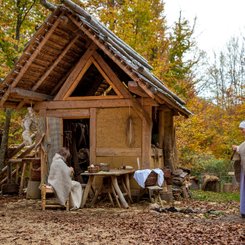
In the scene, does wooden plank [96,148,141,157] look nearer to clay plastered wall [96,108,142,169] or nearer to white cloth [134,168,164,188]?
clay plastered wall [96,108,142,169]

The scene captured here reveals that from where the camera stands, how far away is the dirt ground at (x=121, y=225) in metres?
6.77

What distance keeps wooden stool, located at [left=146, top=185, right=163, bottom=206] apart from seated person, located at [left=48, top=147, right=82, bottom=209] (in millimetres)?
1870

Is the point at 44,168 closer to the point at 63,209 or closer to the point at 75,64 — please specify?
the point at 63,209

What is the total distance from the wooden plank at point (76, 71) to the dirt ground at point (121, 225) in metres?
3.44

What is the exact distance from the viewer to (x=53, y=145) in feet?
39.9

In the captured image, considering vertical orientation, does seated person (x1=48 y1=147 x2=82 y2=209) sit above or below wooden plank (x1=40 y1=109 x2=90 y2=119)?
below

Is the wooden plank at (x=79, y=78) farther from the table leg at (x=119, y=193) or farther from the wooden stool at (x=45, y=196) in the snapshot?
the wooden stool at (x=45, y=196)

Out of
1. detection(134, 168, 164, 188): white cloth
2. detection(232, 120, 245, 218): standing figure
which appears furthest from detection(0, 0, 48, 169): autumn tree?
detection(232, 120, 245, 218): standing figure

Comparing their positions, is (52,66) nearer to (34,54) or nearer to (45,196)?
(34,54)

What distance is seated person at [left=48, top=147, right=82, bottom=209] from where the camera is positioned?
1004cm

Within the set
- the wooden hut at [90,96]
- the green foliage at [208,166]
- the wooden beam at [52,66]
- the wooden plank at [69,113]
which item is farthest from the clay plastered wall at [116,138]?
the green foliage at [208,166]

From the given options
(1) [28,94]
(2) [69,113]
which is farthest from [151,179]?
(1) [28,94]

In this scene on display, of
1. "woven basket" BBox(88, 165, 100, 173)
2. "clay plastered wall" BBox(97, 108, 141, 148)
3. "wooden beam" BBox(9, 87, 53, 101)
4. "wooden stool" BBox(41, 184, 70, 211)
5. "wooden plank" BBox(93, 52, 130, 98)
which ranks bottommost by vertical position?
"wooden stool" BBox(41, 184, 70, 211)

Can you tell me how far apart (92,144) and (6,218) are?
3.69 meters
